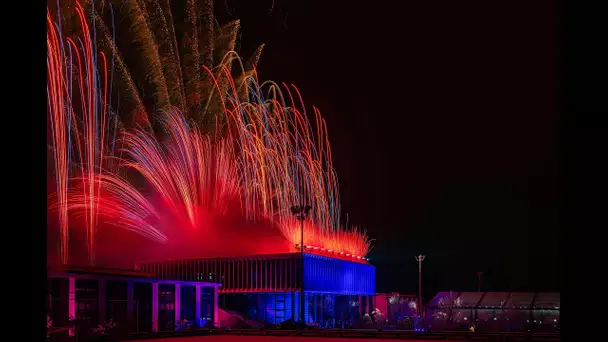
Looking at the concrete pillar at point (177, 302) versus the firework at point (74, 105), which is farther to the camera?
the concrete pillar at point (177, 302)

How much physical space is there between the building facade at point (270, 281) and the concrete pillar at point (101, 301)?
2098cm

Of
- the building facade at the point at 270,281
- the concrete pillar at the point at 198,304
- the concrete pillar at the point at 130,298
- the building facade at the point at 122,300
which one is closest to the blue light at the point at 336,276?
the building facade at the point at 270,281

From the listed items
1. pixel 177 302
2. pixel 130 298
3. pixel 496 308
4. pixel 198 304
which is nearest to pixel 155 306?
pixel 130 298

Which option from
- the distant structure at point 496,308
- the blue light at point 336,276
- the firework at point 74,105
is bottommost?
the distant structure at point 496,308

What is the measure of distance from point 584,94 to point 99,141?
139ft

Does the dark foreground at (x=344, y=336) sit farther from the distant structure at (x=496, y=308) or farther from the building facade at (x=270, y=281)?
the building facade at (x=270, y=281)

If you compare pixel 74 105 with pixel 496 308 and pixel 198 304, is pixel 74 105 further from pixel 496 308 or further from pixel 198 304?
→ pixel 496 308

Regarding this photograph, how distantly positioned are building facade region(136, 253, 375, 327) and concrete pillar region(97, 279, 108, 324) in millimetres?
20977

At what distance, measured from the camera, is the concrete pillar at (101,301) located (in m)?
34.7

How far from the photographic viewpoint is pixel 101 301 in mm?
34875

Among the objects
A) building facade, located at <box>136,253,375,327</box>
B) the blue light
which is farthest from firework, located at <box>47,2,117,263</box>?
the blue light

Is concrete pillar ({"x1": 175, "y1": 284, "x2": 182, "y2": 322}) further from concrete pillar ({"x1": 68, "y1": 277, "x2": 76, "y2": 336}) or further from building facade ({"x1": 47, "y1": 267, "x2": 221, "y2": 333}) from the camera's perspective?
concrete pillar ({"x1": 68, "y1": 277, "x2": 76, "y2": 336})
